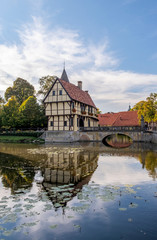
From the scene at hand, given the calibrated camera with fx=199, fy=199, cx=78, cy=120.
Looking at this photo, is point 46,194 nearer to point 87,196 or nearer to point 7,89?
point 87,196

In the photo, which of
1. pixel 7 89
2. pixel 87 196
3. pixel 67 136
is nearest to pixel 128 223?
pixel 87 196

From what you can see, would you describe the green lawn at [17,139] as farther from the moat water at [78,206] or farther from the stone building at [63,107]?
the moat water at [78,206]

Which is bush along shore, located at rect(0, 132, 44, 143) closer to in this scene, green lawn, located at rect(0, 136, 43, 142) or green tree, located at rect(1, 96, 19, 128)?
green lawn, located at rect(0, 136, 43, 142)

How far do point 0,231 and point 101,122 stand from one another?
1963 inches

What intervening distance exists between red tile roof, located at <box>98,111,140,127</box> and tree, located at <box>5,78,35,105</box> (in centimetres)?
2192

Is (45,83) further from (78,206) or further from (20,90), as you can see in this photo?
(78,206)

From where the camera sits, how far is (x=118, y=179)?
33.5 feet

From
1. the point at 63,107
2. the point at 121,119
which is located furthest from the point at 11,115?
the point at 121,119

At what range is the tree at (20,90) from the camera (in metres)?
56.0

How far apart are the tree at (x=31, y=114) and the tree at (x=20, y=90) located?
47.7 feet

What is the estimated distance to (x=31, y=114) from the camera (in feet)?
135

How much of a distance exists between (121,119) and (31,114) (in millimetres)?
22321

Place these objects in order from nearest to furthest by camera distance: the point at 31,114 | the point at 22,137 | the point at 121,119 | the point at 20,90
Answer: the point at 22,137, the point at 31,114, the point at 121,119, the point at 20,90

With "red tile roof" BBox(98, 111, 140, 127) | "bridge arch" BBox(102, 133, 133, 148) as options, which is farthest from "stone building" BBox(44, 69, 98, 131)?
"red tile roof" BBox(98, 111, 140, 127)
